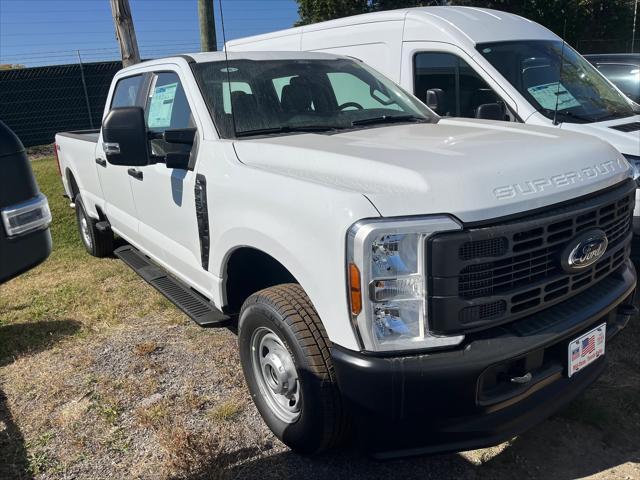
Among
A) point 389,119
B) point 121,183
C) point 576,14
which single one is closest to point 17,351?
point 121,183

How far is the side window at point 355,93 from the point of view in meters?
3.95

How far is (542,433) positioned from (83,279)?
14.4 ft

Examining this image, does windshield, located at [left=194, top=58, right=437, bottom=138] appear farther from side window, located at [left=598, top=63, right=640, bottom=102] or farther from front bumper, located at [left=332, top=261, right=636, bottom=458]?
side window, located at [left=598, top=63, right=640, bottom=102]

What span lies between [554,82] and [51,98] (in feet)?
41.9

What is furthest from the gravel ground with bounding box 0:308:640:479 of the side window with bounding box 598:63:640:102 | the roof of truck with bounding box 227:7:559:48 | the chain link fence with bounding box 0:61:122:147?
the chain link fence with bounding box 0:61:122:147

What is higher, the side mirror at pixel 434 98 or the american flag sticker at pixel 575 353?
the side mirror at pixel 434 98

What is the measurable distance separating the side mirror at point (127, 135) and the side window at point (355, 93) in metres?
1.31

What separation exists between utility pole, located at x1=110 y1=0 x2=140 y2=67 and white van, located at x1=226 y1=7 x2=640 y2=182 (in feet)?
13.9

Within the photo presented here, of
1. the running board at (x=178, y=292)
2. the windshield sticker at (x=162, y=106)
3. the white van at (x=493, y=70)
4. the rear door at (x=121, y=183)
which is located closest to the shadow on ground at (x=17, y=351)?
the running board at (x=178, y=292)

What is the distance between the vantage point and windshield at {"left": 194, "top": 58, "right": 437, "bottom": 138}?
3443 mm

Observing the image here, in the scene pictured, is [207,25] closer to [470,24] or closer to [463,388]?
[470,24]

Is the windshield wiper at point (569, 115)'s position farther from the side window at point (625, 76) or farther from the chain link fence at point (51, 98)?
the chain link fence at point (51, 98)

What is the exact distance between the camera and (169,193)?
363 centimetres

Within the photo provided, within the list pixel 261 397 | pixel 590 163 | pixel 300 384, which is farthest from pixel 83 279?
pixel 590 163
